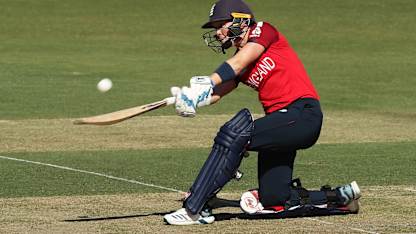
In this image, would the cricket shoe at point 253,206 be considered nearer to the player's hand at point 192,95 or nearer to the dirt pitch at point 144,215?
the dirt pitch at point 144,215

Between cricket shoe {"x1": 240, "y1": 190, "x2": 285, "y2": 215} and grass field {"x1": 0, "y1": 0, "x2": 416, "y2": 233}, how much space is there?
13cm

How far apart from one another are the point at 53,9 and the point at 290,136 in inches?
1225

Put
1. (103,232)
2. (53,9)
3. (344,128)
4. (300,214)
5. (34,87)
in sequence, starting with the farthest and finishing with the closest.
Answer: (53,9)
(34,87)
(344,128)
(300,214)
(103,232)

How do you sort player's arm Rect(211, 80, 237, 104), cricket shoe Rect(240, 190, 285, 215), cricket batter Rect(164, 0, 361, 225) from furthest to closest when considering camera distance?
player's arm Rect(211, 80, 237, 104) → cricket shoe Rect(240, 190, 285, 215) → cricket batter Rect(164, 0, 361, 225)

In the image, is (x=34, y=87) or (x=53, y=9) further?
(x=53, y=9)

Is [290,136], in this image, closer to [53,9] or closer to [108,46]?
[108,46]

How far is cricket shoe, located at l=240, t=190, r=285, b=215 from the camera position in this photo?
10656mm

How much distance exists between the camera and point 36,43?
3512cm

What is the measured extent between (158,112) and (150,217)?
11.2 metres

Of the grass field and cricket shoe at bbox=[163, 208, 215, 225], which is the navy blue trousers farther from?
cricket shoe at bbox=[163, 208, 215, 225]

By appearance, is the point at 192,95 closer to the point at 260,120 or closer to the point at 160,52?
the point at 260,120

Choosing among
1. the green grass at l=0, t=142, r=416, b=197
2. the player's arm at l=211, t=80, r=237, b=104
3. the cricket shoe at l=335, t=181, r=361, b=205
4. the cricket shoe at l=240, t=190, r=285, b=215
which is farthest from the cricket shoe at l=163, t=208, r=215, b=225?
the green grass at l=0, t=142, r=416, b=197

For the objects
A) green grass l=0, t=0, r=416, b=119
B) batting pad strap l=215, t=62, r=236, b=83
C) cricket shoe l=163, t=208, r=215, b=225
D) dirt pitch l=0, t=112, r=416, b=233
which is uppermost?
→ batting pad strap l=215, t=62, r=236, b=83

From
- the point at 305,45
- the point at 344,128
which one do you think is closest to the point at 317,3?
the point at 305,45
